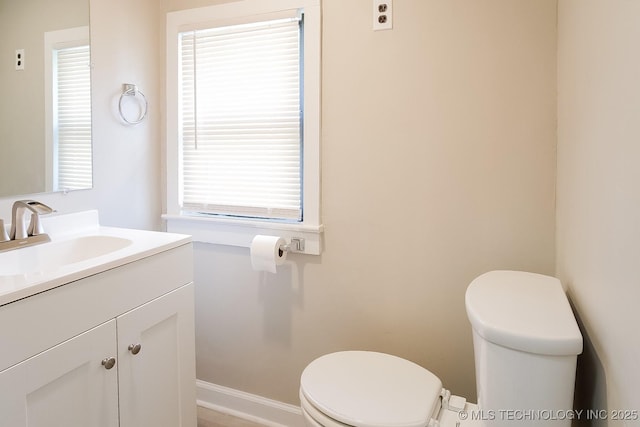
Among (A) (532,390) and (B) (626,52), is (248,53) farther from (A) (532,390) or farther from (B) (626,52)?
(A) (532,390)

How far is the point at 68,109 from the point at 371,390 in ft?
5.01

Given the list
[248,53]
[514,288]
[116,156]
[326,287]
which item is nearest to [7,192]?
[116,156]

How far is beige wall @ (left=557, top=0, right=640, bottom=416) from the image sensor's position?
0.68 metres

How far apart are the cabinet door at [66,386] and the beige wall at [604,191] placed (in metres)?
1.22

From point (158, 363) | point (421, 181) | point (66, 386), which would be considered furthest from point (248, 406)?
point (421, 181)

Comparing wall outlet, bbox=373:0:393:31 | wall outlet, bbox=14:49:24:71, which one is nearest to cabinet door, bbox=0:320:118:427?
wall outlet, bbox=14:49:24:71

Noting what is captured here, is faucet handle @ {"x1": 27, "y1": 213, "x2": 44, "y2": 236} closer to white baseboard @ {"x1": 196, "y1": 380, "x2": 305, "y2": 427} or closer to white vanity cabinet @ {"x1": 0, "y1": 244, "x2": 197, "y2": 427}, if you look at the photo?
white vanity cabinet @ {"x1": 0, "y1": 244, "x2": 197, "y2": 427}

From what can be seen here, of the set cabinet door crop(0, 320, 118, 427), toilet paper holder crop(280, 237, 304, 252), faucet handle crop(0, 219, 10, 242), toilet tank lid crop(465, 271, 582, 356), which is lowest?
cabinet door crop(0, 320, 118, 427)

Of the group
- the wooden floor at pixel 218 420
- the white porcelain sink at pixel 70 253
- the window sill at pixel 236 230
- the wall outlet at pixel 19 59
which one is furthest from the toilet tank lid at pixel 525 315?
the wall outlet at pixel 19 59

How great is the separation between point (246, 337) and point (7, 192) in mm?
1115

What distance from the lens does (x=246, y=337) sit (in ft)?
6.34

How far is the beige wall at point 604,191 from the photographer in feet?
2.22

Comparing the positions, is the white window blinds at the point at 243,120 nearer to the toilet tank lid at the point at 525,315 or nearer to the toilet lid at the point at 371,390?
the toilet lid at the point at 371,390

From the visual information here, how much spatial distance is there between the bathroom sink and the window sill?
1.60 ft
